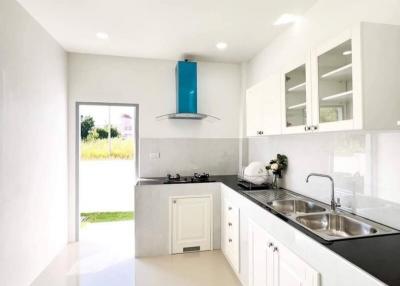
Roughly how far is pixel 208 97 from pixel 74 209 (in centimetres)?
249

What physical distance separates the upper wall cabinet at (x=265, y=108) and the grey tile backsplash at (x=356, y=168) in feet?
1.12

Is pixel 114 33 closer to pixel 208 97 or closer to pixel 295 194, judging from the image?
pixel 208 97

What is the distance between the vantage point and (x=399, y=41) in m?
1.44

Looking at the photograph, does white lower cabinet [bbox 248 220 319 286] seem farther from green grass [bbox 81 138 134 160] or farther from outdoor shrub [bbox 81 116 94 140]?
outdoor shrub [bbox 81 116 94 140]

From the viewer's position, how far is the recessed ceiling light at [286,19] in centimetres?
241

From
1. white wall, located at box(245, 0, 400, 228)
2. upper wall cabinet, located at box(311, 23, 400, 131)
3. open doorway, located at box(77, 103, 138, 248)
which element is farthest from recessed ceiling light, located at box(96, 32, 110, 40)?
upper wall cabinet, located at box(311, 23, 400, 131)

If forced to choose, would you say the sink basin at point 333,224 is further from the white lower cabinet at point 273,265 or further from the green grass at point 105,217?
the green grass at point 105,217

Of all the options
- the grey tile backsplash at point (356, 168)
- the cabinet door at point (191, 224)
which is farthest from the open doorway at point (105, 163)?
the grey tile backsplash at point (356, 168)

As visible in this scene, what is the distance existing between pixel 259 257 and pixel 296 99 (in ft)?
4.28

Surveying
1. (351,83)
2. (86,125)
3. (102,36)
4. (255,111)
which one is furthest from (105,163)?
(351,83)

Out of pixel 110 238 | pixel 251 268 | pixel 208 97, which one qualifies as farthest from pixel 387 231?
pixel 110 238

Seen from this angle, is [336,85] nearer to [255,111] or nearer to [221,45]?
[255,111]

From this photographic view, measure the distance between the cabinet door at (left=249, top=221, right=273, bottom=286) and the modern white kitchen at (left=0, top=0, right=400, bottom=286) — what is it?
0.7 inches

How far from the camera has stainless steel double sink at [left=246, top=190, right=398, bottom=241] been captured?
1486mm
